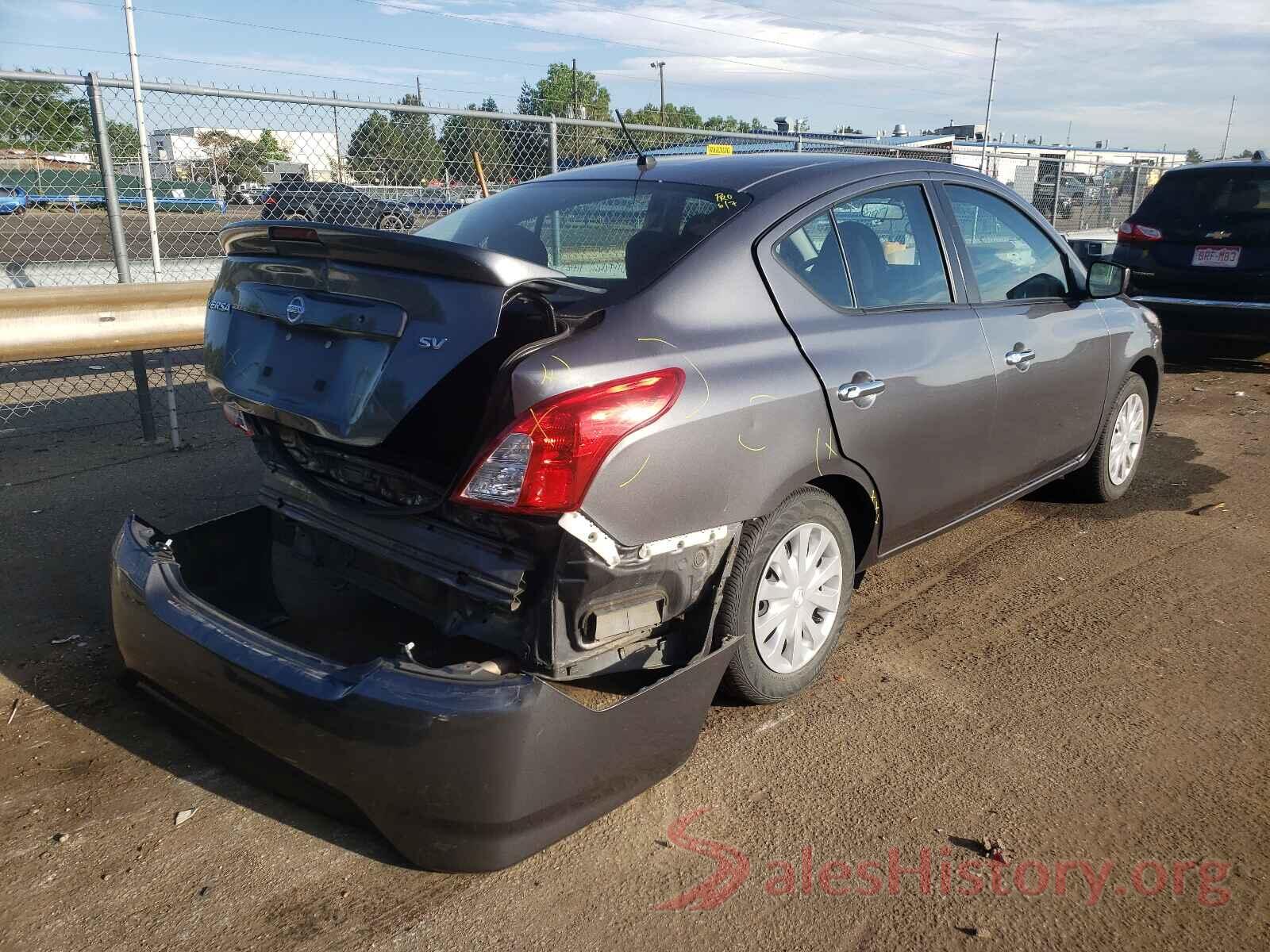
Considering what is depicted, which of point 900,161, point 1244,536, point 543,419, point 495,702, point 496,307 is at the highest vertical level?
point 900,161

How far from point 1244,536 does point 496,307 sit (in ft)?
13.8

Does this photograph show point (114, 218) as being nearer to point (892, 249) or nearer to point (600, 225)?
point (600, 225)

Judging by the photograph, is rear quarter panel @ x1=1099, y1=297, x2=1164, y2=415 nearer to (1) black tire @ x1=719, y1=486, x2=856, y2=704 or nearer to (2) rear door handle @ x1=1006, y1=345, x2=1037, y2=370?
(2) rear door handle @ x1=1006, y1=345, x2=1037, y2=370

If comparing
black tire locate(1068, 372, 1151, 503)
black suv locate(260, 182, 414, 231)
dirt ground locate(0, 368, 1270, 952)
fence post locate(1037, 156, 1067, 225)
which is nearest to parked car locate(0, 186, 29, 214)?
black suv locate(260, 182, 414, 231)

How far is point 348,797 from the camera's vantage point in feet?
7.89

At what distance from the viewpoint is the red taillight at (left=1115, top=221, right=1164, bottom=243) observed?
8.85 m

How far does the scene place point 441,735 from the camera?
2223 mm

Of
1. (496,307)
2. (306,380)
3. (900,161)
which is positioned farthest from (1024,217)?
(306,380)

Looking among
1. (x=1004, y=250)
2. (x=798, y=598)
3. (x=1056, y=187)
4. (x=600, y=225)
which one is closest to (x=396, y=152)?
(x=600, y=225)

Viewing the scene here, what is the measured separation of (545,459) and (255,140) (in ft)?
18.4

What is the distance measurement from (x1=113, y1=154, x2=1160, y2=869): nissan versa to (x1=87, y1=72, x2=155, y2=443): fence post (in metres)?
2.93

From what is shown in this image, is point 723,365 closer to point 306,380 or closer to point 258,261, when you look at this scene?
point 306,380

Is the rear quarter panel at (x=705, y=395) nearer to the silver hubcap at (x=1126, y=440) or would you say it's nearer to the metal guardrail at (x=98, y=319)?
the silver hubcap at (x=1126, y=440)

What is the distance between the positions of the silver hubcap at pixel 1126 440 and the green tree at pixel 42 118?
19.3ft
